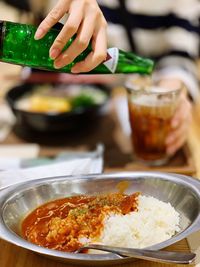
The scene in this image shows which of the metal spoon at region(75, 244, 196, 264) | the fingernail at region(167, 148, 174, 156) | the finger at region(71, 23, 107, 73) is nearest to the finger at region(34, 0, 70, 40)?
the finger at region(71, 23, 107, 73)

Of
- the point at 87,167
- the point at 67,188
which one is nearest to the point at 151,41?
the point at 87,167

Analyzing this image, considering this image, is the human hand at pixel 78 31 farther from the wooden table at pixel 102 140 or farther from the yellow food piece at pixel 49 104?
the yellow food piece at pixel 49 104

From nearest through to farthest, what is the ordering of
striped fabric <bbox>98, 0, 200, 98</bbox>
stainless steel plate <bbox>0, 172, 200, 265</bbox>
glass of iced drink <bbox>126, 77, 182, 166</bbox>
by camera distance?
stainless steel plate <bbox>0, 172, 200, 265</bbox>, glass of iced drink <bbox>126, 77, 182, 166</bbox>, striped fabric <bbox>98, 0, 200, 98</bbox>

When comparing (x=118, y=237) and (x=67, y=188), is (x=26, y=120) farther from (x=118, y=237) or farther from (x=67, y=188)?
(x=118, y=237)

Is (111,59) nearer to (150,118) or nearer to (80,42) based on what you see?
(80,42)

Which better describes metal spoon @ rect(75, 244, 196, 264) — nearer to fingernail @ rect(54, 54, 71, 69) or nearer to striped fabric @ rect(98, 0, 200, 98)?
fingernail @ rect(54, 54, 71, 69)

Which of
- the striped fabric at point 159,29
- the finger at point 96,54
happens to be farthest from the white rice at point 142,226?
the striped fabric at point 159,29
